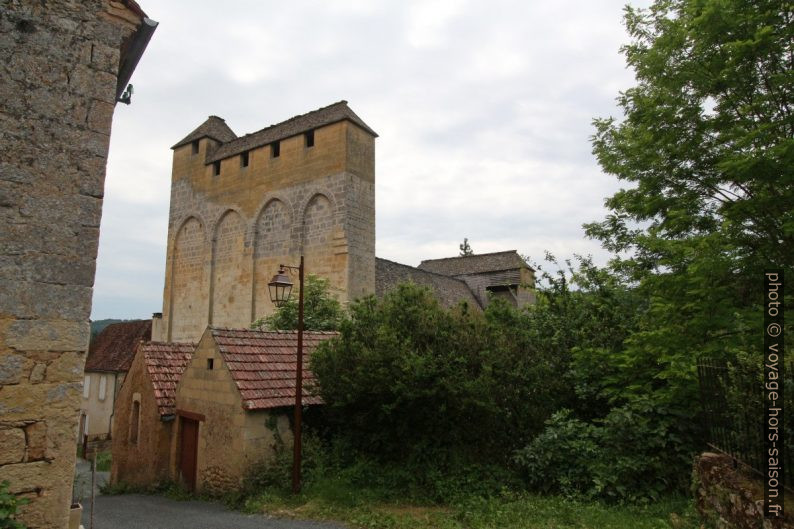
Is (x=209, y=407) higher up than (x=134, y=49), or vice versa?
(x=134, y=49)

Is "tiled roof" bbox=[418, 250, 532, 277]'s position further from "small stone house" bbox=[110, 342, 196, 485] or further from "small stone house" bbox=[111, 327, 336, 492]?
"small stone house" bbox=[110, 342, 196, 485]

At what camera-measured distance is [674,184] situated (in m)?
8.59

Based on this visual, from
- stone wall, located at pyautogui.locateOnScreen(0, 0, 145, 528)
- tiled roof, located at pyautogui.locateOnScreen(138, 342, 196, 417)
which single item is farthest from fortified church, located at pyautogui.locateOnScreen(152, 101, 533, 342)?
stone wall, located at pyautogui.locateOnScreen(0, 0, 145, 528)

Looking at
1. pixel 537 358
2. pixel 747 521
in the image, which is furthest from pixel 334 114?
pixel 747 521

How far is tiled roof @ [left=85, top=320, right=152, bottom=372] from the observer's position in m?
28.6

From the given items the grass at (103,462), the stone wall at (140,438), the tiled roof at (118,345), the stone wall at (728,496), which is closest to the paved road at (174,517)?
the stone wall at (140,438)

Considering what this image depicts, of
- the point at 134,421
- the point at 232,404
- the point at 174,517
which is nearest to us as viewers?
the point at 174,517

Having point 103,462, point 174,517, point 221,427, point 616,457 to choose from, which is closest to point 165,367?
point 221,427

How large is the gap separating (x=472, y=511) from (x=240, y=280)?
16.8 m

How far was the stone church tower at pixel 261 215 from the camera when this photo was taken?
19594 millimetres

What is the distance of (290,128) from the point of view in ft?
71.8

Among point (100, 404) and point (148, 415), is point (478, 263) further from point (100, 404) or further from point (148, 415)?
point (148, 415)

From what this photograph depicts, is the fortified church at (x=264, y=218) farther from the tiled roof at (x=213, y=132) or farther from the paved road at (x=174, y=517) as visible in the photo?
the paved road at (x=174, y=517)

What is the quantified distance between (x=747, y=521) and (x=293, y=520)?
247 inches
